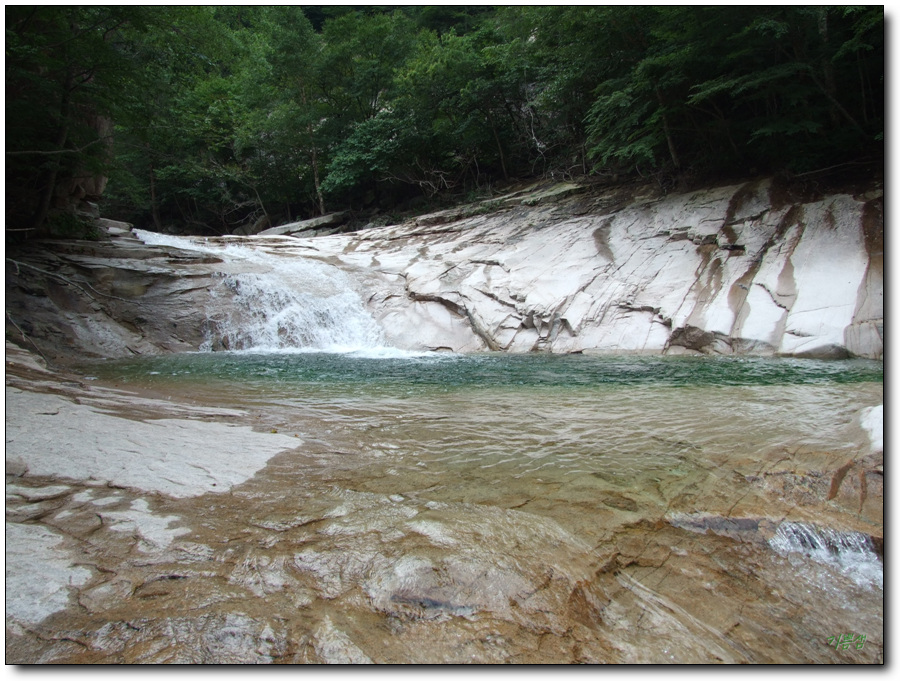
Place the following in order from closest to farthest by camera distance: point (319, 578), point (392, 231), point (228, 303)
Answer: point (319, 578) < point (228, 303) < point (392, 231)

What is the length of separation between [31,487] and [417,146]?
846 inches

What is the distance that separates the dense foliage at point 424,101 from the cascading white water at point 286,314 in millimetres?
3318

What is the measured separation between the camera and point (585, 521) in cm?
277

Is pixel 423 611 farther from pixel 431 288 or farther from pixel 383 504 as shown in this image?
pixel 431 288

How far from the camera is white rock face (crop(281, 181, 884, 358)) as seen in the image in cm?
898

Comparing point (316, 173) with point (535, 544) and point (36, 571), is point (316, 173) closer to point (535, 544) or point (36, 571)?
point (36, 571)

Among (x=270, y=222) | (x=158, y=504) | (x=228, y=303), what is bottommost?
(x=158, y=504)

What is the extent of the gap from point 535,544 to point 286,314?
38.8 ft

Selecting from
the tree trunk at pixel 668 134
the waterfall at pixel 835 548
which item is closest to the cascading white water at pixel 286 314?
the tree trunk at pixel 668 134

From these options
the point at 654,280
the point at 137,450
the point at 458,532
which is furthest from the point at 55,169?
the point at 654,280

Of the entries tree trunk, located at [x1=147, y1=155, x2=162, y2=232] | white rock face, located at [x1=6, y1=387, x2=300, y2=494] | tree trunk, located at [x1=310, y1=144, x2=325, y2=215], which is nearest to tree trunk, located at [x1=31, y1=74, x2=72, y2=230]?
white rock face, located at [x1=6, y1=387, x2=300, y2=494]

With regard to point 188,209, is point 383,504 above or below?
below

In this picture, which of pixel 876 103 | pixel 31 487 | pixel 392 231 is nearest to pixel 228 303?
pixel 392 231

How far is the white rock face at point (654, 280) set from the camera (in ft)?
29.5
